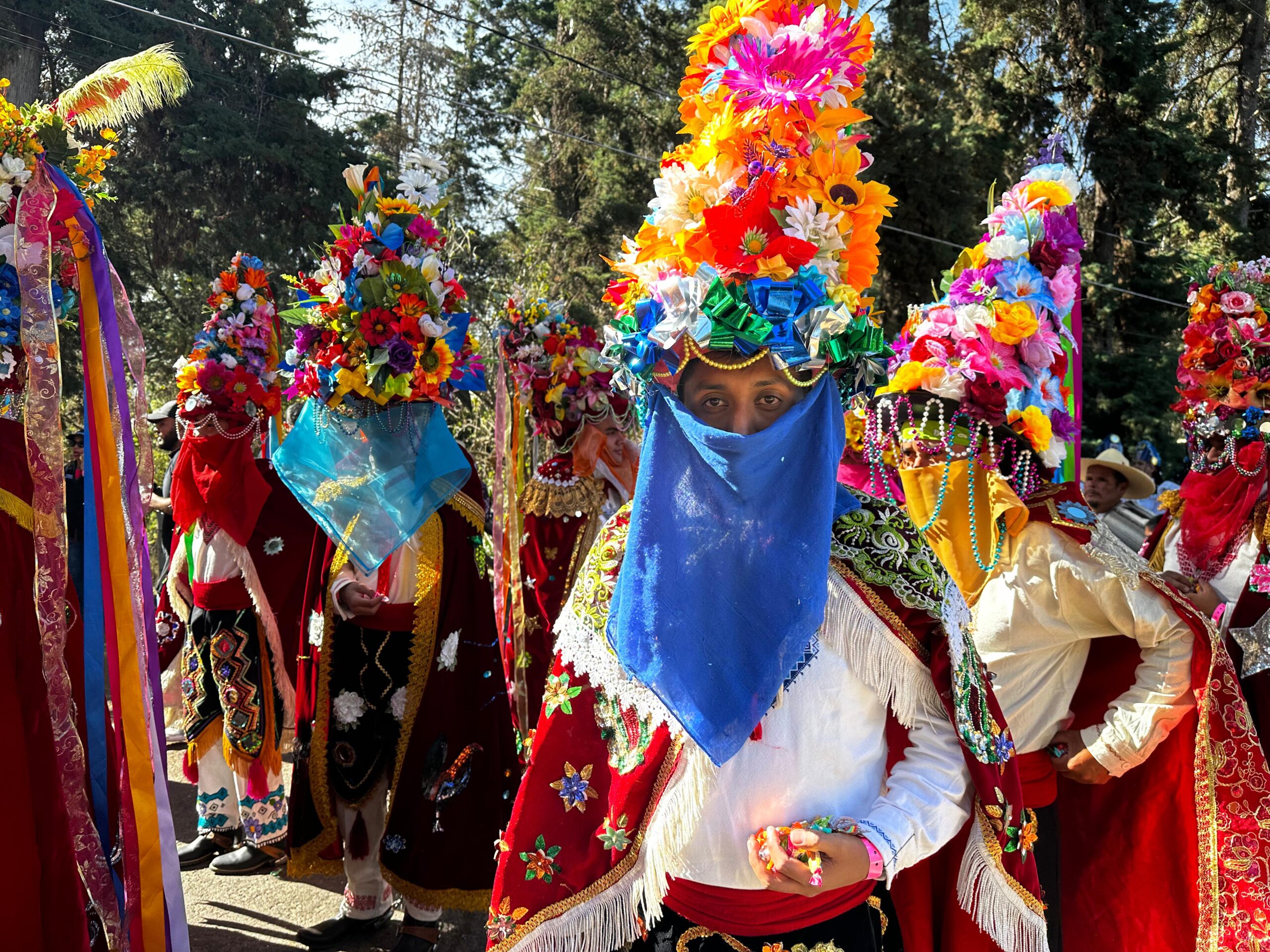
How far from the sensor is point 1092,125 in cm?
1652

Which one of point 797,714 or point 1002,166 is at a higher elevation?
point 1002,166

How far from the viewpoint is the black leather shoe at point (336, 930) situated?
421 centimetres

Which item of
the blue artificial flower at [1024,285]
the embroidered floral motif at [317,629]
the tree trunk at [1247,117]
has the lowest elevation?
the embroidered floral motif at [317,629]

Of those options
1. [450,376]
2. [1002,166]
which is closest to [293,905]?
[450,376]

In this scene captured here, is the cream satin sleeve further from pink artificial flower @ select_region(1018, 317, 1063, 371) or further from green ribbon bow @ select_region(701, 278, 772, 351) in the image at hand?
green ribbon bow @ select_region(701, 278, 772, 351)

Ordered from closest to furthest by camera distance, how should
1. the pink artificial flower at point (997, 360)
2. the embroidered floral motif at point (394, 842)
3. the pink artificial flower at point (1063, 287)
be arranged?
the pink artificial flower at point (997, 360) → the pink artificial flower at point (1063, 287) → the embroidered floral motif at point (394, 842)

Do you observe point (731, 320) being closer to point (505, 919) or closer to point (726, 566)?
point (726, 566)

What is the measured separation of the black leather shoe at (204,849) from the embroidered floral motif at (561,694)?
3.71m

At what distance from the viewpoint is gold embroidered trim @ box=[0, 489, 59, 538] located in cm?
299

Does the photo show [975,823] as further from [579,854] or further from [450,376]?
[450,376]

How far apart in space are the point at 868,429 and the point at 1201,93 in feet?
60.1

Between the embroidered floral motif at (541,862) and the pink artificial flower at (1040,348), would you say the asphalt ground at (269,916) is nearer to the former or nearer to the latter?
the embroidered floral motif at (541,862)

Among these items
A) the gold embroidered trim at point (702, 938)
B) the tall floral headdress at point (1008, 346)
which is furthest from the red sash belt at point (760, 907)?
the tall floral headdress at point (1008, 346)

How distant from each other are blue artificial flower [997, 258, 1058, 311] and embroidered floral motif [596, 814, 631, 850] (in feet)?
6.66
